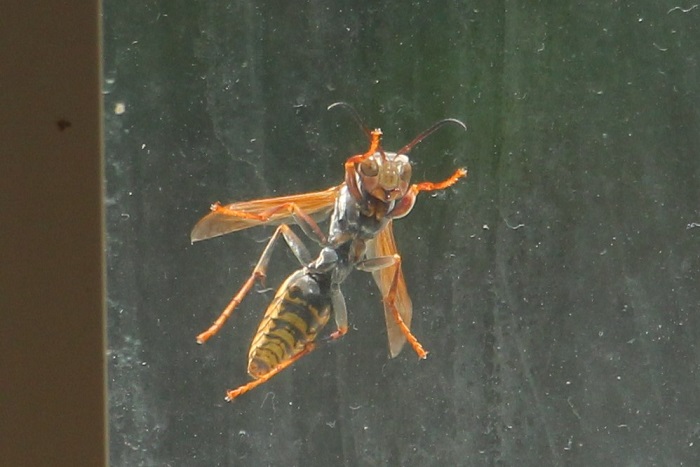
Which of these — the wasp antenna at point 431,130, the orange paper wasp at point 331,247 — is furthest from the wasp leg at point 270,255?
the wasp antenna at point 431,130

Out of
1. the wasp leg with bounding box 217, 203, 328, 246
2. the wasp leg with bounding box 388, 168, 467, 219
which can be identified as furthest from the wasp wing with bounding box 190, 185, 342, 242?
the wasp leg with bounding box 388, 168, 467, 219

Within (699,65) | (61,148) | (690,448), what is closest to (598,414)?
(690,448)

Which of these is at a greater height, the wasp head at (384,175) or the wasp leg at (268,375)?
the wasp head at (384,175)

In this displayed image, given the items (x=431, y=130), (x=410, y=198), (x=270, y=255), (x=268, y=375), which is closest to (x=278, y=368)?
(x=268, y=375)

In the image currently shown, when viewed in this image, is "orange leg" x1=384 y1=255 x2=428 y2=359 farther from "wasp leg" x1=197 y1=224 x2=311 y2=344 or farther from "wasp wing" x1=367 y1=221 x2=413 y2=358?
"wasp leg" x1=197 y1=224 x2=311 y2=344

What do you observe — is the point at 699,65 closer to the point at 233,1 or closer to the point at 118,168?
the point at 233,1

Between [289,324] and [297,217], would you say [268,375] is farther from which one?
[297,217]

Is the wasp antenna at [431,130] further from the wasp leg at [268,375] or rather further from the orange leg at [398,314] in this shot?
the wasp leg at [268,375]
